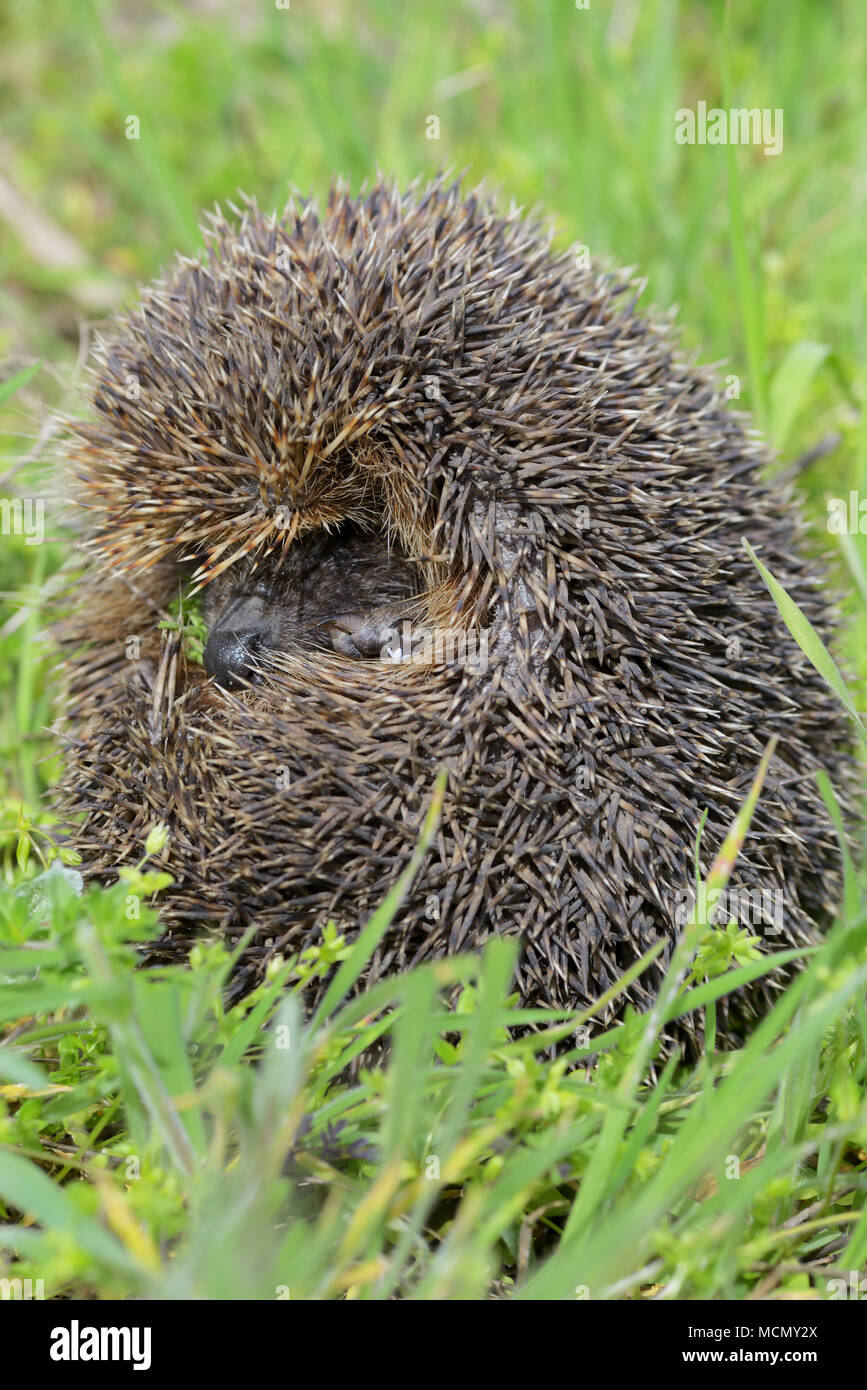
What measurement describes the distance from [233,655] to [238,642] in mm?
51

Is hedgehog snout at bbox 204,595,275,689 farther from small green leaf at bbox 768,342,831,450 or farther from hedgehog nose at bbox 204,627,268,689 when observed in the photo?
small green leaf at bbox 768,342,831,450

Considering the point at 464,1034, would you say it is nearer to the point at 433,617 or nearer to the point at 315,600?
the point at 433,617

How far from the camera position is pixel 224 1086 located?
A: 1856 mm

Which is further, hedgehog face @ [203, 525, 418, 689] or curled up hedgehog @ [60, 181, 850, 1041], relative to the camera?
hedgehog face @ [203, 525, 418, 689]

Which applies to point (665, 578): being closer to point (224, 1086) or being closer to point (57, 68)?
point (224, 1086)

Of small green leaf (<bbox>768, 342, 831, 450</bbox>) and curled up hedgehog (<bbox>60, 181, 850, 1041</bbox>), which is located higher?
small green leaf (<bbox>768, 342, 831, 450</bbox>)

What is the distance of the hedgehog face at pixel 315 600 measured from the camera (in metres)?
3.44

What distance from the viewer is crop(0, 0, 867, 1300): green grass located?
2.06 metres

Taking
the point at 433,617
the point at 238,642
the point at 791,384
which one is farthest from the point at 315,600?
the point at 791,384

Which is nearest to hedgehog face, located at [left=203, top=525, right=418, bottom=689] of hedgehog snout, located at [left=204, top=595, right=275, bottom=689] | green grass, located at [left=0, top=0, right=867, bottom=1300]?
hedgehog snout, located at [left=204, top=595, right=275, bottom=689]

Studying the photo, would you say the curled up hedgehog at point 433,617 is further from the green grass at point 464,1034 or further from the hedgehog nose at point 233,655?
the green grass at point 464,1034

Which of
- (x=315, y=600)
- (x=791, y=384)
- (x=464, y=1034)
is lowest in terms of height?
(x=464, y=1034)

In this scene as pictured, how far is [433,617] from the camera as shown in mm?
3238

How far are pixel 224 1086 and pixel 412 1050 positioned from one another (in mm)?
330
